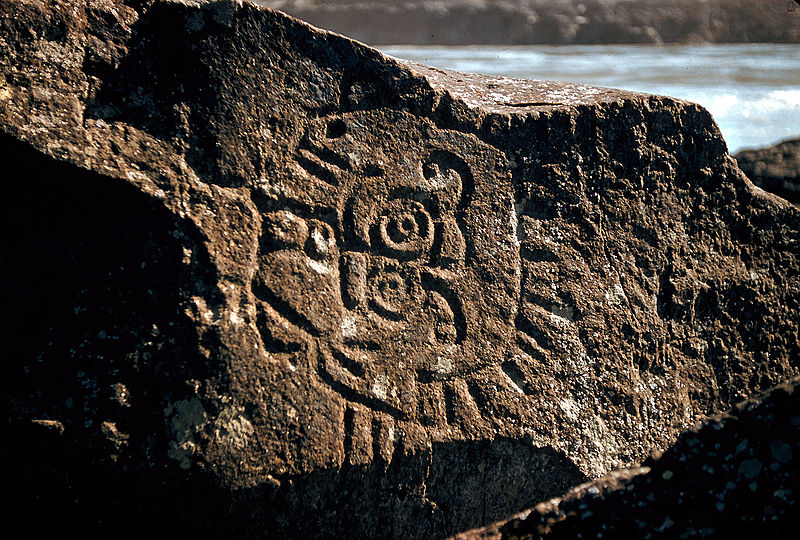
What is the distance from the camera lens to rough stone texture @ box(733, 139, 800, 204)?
243 inches

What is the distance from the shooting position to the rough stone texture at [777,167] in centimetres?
618

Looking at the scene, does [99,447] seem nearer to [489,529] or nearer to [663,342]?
[489,529]

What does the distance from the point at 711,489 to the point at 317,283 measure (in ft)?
3.63

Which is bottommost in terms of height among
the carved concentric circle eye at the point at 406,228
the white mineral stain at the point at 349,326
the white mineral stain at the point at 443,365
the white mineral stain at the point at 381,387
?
the white mineral stain at the point at 381,387

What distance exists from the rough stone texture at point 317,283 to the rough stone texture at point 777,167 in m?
4.10

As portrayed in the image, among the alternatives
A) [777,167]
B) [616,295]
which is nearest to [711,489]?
[616,295]

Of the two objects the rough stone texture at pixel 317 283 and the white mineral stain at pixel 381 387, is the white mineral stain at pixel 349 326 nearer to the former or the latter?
the rough stone texture at pixel 317 283

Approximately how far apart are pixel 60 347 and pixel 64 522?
440mm

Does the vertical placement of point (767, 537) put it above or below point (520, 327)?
below

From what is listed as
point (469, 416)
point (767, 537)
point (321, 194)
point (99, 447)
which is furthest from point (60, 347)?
point (767, 537)

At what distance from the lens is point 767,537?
1.47m

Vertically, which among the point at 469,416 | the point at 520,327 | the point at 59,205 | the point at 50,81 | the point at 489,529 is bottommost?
the point at 489,529

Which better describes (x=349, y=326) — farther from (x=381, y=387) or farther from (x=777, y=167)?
(x=777, y=167)

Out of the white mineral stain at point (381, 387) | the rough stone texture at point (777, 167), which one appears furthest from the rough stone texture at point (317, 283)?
the rough stone texture at point (777, 167)
